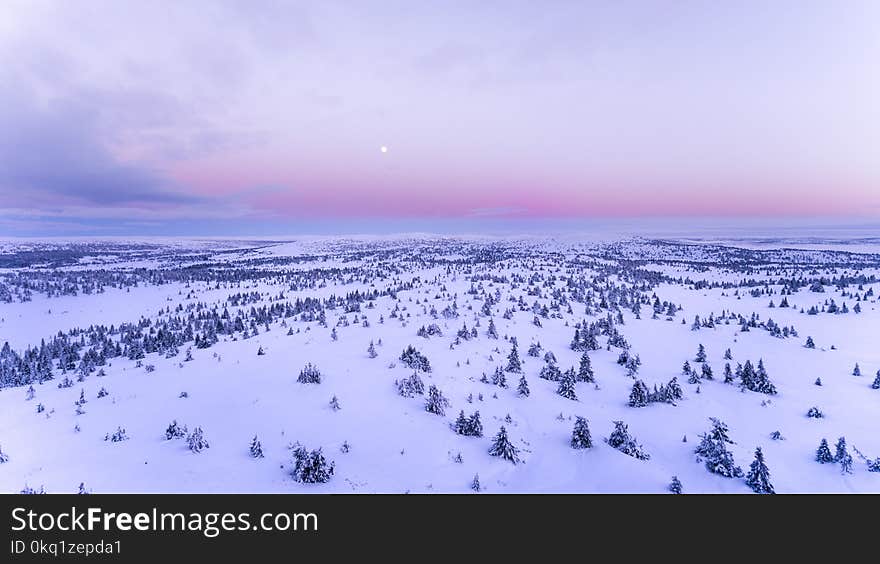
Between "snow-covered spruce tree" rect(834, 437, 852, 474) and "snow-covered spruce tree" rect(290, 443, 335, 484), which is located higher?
"snow-covered spruce tree" rect(290, 443, 335, 484)

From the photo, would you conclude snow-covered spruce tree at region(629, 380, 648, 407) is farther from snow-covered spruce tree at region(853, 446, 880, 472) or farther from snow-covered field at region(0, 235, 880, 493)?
snow-covered spruce tree at region(853, 446, 880, 472)

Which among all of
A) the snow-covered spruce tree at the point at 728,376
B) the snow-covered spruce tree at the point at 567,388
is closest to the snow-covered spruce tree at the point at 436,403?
the snow-covered spruce tree at the point at 567,388

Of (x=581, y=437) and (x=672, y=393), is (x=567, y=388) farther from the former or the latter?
(x=581, y=437)

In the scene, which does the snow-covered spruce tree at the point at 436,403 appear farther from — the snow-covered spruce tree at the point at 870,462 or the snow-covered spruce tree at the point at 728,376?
the snow-covered spruce tree at the point at 728,376

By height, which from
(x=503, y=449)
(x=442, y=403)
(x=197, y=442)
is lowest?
Result: (x=503, y=449)

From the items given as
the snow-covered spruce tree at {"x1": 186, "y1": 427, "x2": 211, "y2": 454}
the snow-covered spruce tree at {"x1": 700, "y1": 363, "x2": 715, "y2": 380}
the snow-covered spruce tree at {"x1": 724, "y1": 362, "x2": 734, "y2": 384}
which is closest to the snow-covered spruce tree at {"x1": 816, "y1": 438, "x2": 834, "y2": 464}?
the snow-covered spruce tree at {"x1": 724, "y1": 362, "x2": 734, "y2": 384}

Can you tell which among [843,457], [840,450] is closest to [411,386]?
[840,450]
